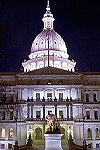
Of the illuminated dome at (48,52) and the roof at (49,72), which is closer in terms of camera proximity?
the roof at (49,72)

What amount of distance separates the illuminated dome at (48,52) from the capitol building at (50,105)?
10.8 m

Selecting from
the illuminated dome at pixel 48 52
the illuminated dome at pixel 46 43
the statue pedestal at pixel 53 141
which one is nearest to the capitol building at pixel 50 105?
the illuminated dome at pixel 48 52

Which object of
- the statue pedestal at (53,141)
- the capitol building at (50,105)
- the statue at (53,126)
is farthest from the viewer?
the capitol building at (50,105)

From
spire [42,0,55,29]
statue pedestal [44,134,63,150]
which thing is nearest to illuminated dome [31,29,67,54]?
spire [42,0,55,29]

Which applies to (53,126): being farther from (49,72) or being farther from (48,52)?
(48,52)

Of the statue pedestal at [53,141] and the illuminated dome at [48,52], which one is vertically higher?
the illuminated dome at [48,52]

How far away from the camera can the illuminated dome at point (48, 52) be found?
91.9 meters

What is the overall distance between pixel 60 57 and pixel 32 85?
18616 millimetres

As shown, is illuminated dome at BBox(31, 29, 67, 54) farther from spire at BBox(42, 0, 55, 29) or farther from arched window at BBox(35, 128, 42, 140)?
arched window at BBox(35, 128, 42, 140)

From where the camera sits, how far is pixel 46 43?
98.8 meters

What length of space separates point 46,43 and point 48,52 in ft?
20.5

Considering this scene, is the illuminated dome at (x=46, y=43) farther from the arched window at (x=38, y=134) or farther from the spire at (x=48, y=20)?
the arched window at (x=38, y=134)

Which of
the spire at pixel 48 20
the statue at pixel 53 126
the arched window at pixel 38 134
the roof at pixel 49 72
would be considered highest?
the spire at pixel 48 20

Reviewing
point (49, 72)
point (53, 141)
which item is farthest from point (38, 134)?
point (53, 141)
